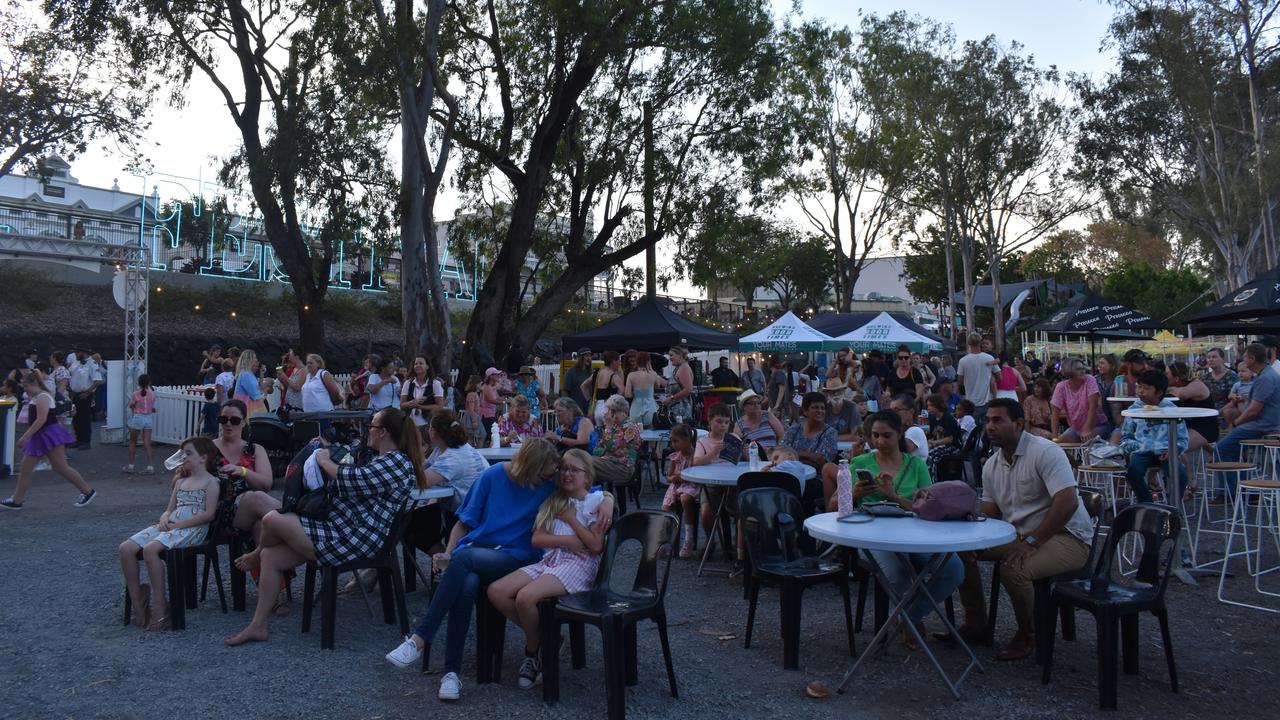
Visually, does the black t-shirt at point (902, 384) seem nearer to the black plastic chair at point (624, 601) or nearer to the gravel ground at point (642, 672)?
the gravel ground at point (642, 672)

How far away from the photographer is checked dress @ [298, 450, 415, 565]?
16.1 feet

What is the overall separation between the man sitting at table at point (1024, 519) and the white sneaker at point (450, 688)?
263cm

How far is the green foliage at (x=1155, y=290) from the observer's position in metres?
43.4

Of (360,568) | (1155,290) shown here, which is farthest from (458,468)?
(1155,290)

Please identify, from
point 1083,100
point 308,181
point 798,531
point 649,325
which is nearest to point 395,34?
point 308,181

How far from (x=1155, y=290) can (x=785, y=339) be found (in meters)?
36.4

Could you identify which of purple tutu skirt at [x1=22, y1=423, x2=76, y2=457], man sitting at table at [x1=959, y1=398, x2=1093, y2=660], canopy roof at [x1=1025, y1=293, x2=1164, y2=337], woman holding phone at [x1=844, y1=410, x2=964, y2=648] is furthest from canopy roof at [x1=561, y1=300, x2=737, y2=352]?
man sitting at table at [x1=959, y1=398, x2=1093, y2=660]

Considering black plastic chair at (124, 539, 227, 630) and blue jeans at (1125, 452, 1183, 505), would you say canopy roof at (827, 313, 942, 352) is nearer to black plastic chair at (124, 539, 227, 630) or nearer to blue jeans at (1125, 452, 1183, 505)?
blue jeans at (1125, 452, 1183, 505)

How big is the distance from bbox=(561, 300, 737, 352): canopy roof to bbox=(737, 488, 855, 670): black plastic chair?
10.1 metres

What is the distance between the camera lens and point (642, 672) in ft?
15.3

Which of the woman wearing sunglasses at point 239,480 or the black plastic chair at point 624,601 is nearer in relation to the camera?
the black plastic chair at point 624,601

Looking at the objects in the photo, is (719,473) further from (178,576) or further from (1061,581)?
(178,576)

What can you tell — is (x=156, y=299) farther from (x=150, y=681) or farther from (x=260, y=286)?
(x=150, y=681)

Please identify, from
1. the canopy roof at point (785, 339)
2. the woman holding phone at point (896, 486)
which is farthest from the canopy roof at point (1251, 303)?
the canopy roof at point (785, 339)
